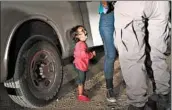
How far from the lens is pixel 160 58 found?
11.0 ft

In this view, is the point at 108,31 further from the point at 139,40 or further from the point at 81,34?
the point at 139,40

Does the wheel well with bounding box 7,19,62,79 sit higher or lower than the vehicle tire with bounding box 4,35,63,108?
higher

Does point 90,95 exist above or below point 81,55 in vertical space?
below

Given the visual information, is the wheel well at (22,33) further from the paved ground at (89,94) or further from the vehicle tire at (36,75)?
the paved ground at (89,94)

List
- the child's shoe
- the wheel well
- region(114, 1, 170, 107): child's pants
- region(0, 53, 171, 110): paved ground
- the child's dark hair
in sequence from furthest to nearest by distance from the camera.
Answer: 1. the child's dark hair
2. the child's shoe
3. region(0, 53, 171, 110): paved ground
4. the wheel well
5. region(114, 1, 170, 107): child's pants

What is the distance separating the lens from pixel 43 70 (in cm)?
394

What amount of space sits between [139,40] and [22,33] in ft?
3.98

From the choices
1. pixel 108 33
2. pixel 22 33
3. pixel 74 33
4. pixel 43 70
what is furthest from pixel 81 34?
pixel 22 33

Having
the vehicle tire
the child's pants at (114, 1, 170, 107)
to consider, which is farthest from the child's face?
the child's pants at (114, 1, 170, 107)

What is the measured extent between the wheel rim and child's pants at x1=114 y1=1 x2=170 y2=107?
0.96 m

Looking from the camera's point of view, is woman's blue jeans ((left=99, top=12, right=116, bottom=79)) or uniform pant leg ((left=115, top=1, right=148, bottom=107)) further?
woman's blue jeans ((left=99, top=12, right=116, bottom=79))

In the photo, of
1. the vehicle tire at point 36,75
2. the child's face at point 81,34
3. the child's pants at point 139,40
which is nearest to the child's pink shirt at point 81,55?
the child's face at point 81,34

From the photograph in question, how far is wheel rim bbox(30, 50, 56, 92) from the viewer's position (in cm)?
382

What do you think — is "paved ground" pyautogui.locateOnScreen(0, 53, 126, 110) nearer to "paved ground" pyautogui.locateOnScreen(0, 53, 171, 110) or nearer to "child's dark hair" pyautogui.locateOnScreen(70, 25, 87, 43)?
"paved ground" pyautogui.locateOnScreen(0, 53, 171, 110)
